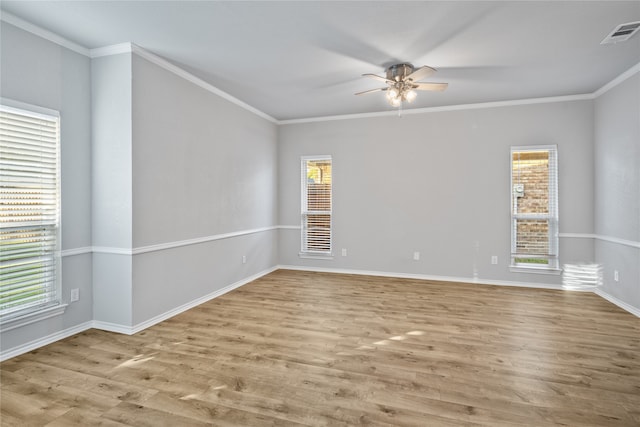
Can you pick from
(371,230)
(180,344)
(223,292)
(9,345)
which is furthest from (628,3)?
(9,345)

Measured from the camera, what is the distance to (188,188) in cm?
409

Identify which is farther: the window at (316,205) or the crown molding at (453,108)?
the window at (316,205)

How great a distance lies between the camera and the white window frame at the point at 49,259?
279 cm

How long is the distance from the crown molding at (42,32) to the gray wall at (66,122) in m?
0.04

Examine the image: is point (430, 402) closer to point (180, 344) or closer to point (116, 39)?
point (180, 344)

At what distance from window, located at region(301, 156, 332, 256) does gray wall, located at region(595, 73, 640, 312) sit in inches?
162

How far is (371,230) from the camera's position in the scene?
5977 mm

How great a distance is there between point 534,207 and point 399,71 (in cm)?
319

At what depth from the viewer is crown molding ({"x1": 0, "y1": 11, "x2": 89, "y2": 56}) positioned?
108 inches

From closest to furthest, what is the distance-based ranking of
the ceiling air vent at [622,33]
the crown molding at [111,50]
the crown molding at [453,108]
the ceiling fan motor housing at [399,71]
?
1. the ceiling air vent at [622,33]
2. the crown molding at [111,50]
3. the ceiling fan motor housing at [399,71]
4. the crown molding at [453,108]

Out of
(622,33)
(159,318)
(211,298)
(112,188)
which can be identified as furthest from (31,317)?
(622,33)

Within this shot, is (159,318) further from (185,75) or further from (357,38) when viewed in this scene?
(357,38)

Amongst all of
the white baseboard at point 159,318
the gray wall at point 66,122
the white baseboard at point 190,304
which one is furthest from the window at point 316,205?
the gray wall at point 66,122

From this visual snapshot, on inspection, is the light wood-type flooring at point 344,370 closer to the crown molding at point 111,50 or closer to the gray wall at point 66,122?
the gray wall at point 66,122
